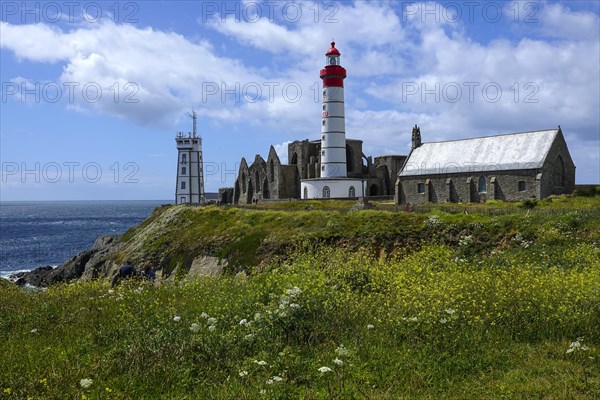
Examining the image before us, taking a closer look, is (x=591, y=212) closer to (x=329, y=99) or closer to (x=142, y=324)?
(x=142, y=324)

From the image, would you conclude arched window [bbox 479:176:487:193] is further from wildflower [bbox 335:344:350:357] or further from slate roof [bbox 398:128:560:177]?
wildflower [bbox 335:344:350:357]

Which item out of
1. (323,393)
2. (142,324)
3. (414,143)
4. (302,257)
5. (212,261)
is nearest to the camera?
(323,393)

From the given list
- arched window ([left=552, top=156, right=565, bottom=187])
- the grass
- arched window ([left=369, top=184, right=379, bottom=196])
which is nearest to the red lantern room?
arched window ([left=369, top=184, right=379, bottom=196])

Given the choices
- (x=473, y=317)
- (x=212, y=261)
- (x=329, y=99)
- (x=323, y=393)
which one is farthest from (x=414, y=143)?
(x=323, y=393)

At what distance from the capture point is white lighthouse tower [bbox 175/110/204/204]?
282ft

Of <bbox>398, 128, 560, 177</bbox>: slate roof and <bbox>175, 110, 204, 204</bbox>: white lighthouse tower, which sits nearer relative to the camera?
<bbox>398, 128, 560, 177</bbox>: slate roof

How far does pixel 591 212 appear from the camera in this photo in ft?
83.5

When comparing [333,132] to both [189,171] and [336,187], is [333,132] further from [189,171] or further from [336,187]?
[189,171]

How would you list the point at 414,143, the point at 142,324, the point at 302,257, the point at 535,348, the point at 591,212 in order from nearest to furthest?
the point at 535,348
the point at 142,324
the point at 302,257
the point at 591,212
the point at 414,143

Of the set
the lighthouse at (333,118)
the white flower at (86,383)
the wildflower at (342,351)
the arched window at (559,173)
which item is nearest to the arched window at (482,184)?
the arched window at (559,173)

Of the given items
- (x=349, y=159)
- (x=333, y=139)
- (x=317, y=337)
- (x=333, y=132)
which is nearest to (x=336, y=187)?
(x=333, y=139)

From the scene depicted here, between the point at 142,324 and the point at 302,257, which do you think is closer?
the point at 142,324

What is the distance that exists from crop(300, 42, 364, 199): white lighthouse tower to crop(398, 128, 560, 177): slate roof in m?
8.28

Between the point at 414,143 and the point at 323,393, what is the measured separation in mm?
55694
